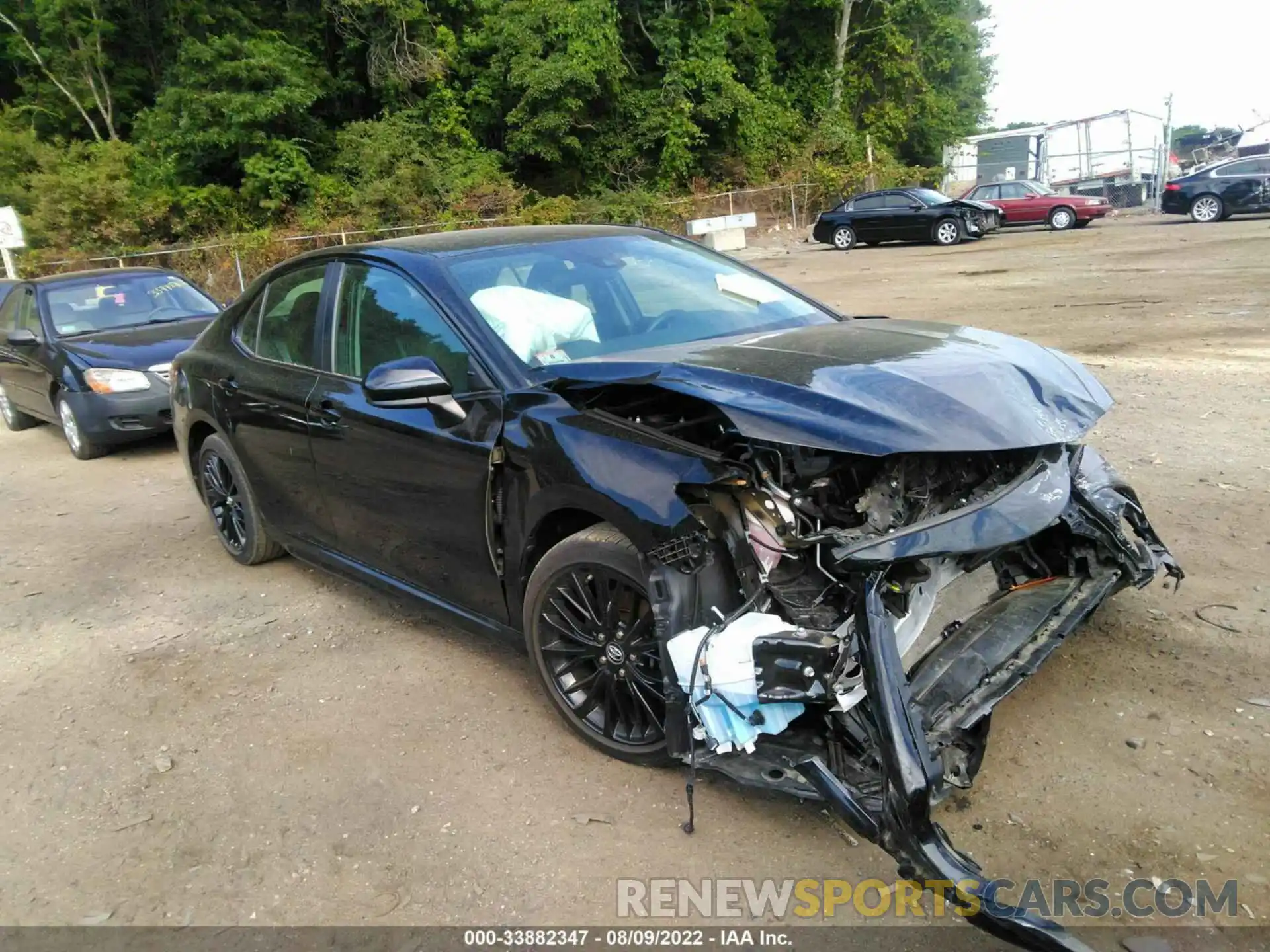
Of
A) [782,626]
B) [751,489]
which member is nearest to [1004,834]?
[782,626]

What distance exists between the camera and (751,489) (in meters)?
2.79

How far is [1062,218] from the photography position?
24594 millimetres

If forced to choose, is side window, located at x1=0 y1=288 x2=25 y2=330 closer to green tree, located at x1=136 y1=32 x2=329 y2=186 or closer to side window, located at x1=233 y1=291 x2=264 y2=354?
side window, located at x1=233 y1=291 x2=264 y2=354

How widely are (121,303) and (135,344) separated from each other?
1.15 m

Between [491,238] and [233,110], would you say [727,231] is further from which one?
[491,238]

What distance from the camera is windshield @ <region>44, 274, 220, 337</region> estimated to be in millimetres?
8805

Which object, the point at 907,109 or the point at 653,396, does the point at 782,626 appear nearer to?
the point at 653,396

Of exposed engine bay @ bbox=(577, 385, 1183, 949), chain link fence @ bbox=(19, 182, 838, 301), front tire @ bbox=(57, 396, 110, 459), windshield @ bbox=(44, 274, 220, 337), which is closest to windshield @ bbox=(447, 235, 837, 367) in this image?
exposed engine bay @ bbox=(577, 385, 1183, 949)

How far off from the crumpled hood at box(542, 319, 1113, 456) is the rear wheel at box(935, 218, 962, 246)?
20993 mm

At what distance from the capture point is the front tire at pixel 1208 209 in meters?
22.4

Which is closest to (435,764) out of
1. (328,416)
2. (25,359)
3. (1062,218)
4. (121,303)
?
(328,416)

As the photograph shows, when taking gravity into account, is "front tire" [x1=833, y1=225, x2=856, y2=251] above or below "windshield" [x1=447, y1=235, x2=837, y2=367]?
below

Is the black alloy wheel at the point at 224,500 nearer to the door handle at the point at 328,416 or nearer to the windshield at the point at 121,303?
the door handle at the point at 328,416

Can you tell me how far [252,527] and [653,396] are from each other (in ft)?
9.35
